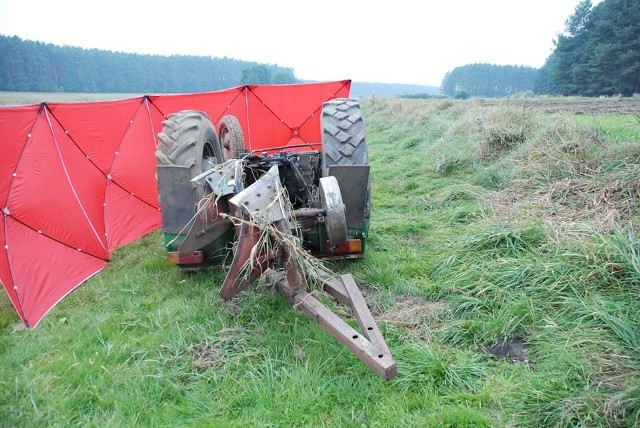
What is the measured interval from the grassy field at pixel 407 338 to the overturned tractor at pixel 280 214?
27 centimetres

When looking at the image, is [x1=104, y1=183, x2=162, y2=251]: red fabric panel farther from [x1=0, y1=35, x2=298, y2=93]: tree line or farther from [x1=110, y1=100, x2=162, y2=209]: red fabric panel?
[x1=0, y1=35, x2=298, y2=93]: tree line

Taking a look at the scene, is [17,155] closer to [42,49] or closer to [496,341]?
[496,341]

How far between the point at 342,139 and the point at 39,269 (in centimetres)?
302

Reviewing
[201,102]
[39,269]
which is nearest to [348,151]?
[39,269]

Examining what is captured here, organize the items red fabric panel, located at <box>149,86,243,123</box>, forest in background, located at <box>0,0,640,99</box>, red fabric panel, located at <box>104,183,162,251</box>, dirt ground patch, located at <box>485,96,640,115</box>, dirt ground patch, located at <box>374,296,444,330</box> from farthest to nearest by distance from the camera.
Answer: forest in background, located at <box>0,0,640,99</box>
dirt ground patch, located at <box>485,96,640,115</box>
red fabric panel, located at <box>149,86,243,123</box>
red fabric panel, located at <box>104,183,162,251</box>
dirt ground patch, located at <box>374,296,444,330</box>

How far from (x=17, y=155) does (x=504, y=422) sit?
174 inches

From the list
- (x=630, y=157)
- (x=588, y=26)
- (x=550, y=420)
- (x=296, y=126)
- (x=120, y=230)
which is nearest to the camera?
(x=550, y=420)

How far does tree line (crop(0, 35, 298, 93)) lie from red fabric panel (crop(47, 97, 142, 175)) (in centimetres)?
3830

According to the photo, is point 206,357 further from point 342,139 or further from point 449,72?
point 449,72

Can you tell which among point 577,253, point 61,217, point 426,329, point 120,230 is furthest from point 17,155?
point 577,253

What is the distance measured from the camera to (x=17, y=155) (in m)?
3.77

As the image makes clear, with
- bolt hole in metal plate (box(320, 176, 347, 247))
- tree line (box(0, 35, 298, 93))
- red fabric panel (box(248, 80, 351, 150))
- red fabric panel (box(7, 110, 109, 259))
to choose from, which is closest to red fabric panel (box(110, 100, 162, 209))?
red fabric panel (box(7, 110, 109, 259))

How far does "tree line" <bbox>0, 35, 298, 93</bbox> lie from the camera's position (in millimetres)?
39906

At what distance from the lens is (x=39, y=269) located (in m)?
3.71
